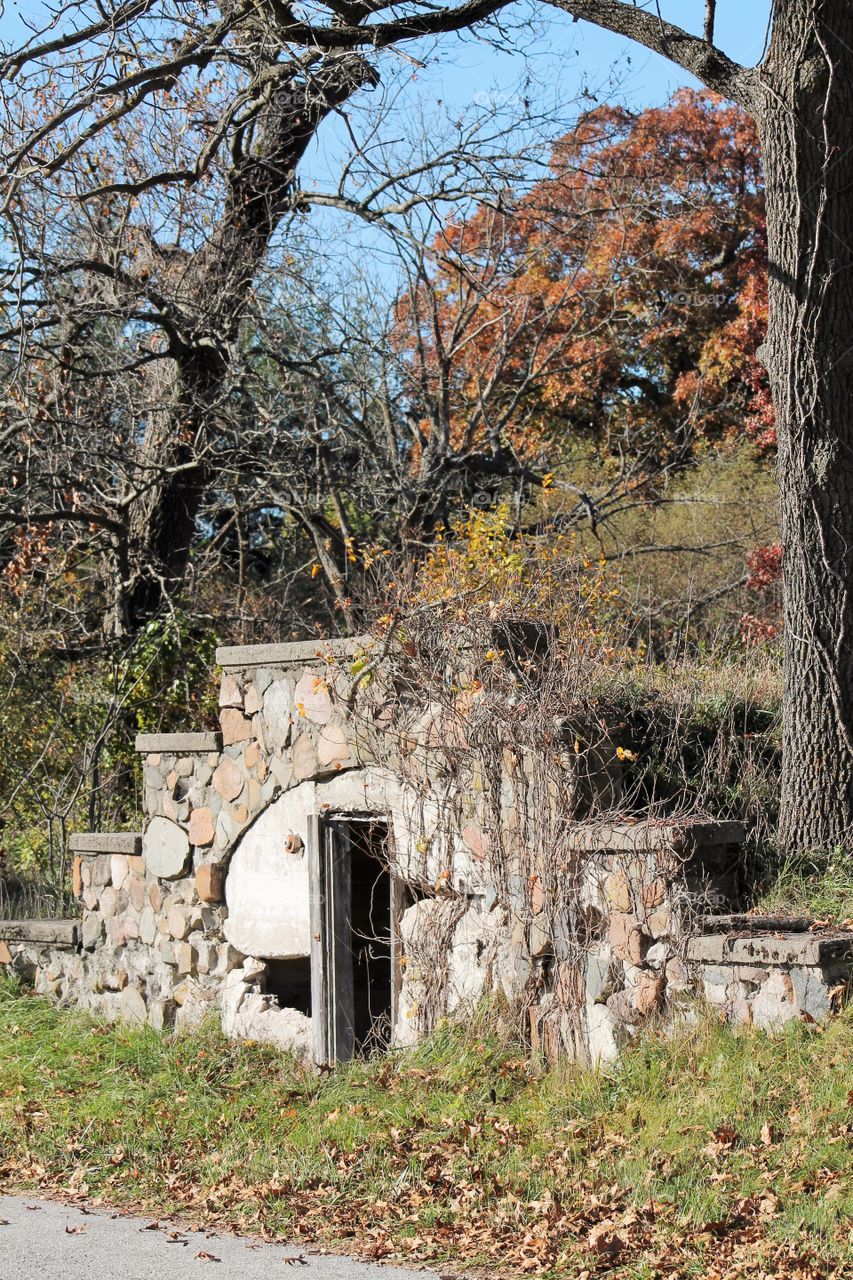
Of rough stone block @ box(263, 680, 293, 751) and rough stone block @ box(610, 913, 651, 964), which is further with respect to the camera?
rough stone block @ box(263, 680, 293, 751)

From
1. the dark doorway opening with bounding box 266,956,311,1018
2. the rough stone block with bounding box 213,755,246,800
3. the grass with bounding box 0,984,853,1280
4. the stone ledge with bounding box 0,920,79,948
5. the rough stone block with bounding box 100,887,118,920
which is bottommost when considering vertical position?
the grass with bounding box 0,984,853,1280

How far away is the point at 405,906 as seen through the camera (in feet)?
26.1

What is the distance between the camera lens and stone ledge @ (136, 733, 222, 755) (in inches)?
343

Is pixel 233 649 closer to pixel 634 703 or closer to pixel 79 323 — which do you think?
pixel 634 703

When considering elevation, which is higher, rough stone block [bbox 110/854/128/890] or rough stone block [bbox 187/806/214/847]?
rough stone block [bbox 187/806/214/847]

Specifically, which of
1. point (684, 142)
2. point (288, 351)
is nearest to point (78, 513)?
point (288, 351)

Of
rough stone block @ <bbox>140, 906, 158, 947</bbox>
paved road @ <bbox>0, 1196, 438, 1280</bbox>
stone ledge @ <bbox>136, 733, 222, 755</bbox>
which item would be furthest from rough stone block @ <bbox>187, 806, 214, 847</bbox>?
paved road @ <bbox>0, 1196, 438, 1280</bbox>

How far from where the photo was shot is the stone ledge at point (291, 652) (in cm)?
788

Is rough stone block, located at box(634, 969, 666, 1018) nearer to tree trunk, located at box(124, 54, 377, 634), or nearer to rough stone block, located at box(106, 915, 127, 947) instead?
rough stone block, located at box(106, 915, 127, 947)

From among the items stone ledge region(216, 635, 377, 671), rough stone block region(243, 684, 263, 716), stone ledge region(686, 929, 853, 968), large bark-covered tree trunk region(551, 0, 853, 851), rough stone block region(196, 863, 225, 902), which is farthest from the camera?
rough stone block region(196, 863, 225, 902)

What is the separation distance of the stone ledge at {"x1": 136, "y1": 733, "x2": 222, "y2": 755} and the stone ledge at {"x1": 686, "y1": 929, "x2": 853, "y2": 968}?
3.66 metres

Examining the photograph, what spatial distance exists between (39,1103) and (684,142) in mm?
18910

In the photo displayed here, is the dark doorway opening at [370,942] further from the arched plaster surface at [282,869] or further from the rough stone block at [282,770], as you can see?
the rough stone block at [282,770]

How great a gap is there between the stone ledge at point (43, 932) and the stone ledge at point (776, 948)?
4971 mm
